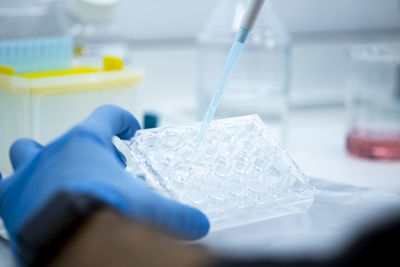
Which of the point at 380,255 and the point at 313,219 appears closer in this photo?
the point at 380,255

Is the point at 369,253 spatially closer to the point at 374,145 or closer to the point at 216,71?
the point at 374,145

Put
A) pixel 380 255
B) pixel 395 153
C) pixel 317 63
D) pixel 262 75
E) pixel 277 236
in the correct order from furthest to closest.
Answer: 1. pixel 317 63
2. pixel 262 75
3. pixel 395 153
4. pixel 277 236
5. pixel 380 255

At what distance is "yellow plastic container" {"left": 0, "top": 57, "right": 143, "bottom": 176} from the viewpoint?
2.88 ft

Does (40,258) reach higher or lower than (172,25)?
lower

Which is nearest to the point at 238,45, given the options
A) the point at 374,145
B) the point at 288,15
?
the point at 374,145

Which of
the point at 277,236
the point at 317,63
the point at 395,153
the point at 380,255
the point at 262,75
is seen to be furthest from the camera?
the point at 317,63

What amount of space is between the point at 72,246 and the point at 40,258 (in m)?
0.04

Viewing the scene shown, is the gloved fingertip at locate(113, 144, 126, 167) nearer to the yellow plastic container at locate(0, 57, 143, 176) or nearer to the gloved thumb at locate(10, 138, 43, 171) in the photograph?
the gloved thumb at locate(10, 138, 43, 171)

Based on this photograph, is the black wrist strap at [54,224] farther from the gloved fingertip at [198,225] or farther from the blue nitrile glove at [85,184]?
the gloved fingertip at [198,225]

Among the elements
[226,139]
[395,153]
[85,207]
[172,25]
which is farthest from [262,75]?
[85,207]

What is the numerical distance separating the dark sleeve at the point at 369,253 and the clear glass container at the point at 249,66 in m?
1.02

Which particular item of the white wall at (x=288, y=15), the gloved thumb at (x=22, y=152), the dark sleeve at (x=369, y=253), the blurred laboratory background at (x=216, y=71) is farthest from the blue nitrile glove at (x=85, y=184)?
the white wall at (x=288, y=15)

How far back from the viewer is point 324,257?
35cm

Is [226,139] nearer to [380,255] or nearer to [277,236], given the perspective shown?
[277,236]
